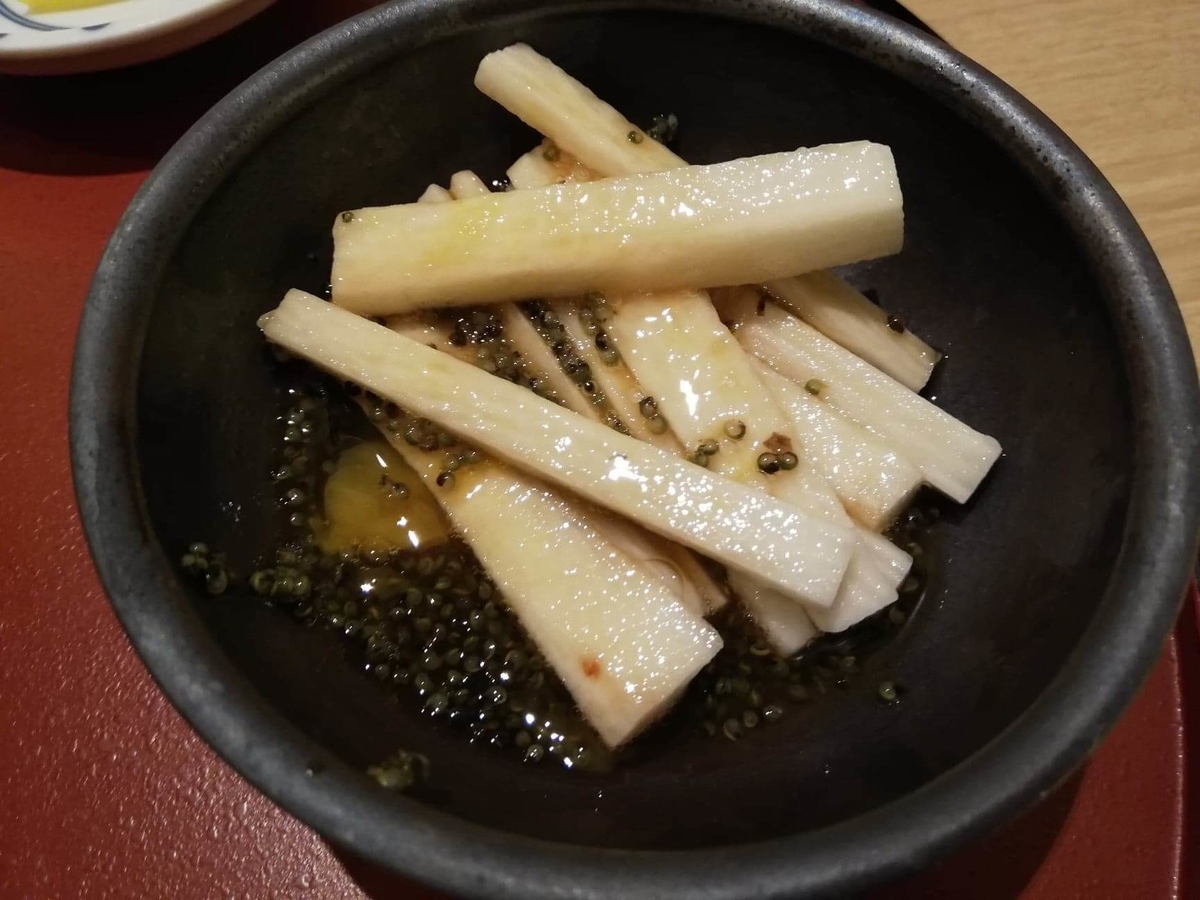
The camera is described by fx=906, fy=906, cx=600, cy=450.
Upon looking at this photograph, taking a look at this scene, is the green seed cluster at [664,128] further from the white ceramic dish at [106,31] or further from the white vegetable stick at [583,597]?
the white ceramic dish at [106,31]

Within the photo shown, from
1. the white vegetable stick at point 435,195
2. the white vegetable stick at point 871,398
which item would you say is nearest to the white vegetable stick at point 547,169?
the white vegetable stick at point 435,195

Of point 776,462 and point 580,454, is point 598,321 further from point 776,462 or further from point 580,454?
point 776,462

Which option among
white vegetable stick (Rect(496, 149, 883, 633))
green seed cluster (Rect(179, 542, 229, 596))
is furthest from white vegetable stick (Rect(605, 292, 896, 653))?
green seed cluster (Rect(179, 542, 229, 596))

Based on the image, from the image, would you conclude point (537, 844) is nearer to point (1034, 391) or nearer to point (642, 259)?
point (642, 259)

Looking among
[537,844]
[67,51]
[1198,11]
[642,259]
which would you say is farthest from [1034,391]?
[67,51]

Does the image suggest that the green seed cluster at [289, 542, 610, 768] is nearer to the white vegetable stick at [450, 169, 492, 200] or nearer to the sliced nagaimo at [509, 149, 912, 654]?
the sliced nagaimo at [509, 149, 912, 654]

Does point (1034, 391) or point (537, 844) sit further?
point (1034, 391)
